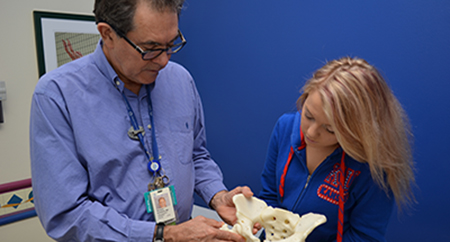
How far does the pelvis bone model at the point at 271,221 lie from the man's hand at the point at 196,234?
0.11 feet

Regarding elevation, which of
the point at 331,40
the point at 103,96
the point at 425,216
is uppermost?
the point at 331,40

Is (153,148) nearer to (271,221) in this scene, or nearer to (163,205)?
(163,205)

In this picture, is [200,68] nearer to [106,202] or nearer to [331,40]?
[331,40]

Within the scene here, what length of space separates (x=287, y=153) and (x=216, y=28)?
1.98 metres

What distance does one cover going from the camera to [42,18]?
266 centimetres

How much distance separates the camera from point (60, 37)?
2768mm

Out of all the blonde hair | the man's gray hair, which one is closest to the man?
the man's gray hair

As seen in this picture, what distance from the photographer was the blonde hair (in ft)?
4.04

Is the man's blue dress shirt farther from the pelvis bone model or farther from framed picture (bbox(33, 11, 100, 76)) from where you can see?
framed picture (bbox(33, 11, 100, 76))

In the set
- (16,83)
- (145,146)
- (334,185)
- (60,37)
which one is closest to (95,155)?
(145,146)

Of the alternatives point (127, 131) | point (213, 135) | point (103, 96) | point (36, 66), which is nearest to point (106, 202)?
point (127, 131)

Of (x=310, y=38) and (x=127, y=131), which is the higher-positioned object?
(x=310, y=38)

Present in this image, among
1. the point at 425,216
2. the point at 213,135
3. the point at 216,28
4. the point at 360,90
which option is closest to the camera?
the point at 360,90

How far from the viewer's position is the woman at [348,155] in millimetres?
1238
